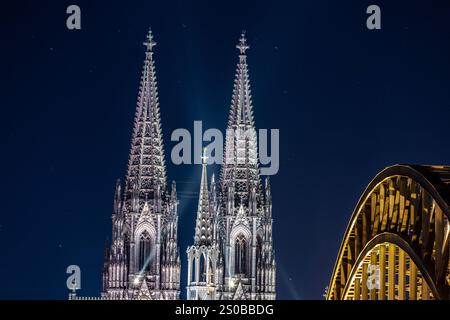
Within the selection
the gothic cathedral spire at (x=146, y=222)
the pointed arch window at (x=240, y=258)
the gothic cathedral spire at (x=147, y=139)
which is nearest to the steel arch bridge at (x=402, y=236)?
the gothic cathedral spire at (x=146, y=222)

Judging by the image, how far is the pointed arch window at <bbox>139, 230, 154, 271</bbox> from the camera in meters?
55.4

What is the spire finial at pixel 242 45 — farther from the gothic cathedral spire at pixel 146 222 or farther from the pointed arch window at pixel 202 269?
the pointed arch window at pixel 202 269

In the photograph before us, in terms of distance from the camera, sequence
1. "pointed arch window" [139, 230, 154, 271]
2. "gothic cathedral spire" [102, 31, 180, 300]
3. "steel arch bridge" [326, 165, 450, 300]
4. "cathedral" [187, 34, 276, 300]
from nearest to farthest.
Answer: "steel arch bridge" [326, 165, 450, 300], "gothic cathedral spire" [102, 31, 180, 300], "cathedral" [187, 34, 276, 300], "pointed arch window" [139, 230, 154, 271]

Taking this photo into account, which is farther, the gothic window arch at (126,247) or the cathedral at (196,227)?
the gothic window arch at (126,247)

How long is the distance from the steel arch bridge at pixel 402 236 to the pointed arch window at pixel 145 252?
115 feet

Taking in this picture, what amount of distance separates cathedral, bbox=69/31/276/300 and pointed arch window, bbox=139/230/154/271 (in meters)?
0.04

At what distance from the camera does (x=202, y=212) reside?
54938 mm

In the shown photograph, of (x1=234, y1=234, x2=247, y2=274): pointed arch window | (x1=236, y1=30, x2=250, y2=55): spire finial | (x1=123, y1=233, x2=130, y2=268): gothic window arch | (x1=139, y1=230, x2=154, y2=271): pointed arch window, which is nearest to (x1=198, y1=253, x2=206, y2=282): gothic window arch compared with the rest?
(x1=234, y1=234, x2=247, y2=274): pointed arch window

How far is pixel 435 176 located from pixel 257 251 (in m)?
40.7

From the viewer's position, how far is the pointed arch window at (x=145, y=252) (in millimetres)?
55406

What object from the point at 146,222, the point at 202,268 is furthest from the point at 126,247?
the point at 202,268

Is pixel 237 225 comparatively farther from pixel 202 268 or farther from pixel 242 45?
pixel 242 45

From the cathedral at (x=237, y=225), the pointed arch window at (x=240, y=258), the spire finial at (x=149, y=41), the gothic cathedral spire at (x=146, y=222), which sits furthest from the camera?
the pointed arch window at (x=240, y=258)

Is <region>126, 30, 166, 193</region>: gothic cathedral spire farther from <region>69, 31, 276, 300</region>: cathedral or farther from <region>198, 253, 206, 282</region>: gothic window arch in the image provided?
<region>198, 253, 206, 282</region>: gothic window arch
